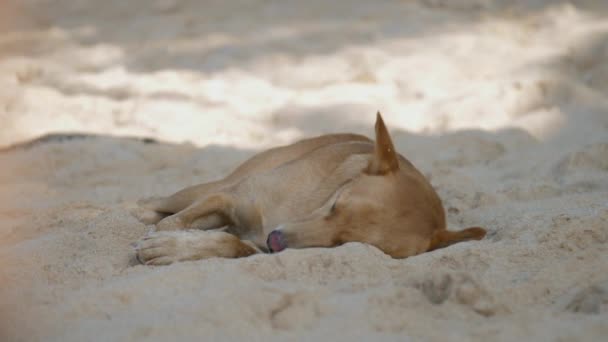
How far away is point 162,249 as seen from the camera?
2904mm

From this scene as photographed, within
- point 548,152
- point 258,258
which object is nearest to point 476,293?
point 258,258

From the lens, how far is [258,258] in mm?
2631

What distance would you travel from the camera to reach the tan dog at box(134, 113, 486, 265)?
295 cm

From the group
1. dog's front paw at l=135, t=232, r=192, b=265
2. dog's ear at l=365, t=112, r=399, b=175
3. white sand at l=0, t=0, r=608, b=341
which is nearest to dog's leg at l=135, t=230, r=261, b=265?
dog's front paw at l=135, t=232, r=192, b=265

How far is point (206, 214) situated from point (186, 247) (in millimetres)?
600

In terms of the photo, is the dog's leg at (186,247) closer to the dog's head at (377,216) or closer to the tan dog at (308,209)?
the tan dog at (308,209)

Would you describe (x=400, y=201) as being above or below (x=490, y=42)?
below

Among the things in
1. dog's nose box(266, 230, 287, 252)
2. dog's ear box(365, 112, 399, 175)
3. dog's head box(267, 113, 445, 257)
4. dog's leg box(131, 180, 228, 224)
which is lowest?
dog's leg box(131, 180, 228, 224)

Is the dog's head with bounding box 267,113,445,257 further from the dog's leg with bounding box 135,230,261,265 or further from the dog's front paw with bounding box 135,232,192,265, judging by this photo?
the dog's front paw with bounding box 135,232,192,265

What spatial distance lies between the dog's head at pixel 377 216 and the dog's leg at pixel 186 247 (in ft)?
0.64

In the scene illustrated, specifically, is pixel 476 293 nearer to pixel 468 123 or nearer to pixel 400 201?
pixel 400 201

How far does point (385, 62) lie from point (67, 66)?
2.81m

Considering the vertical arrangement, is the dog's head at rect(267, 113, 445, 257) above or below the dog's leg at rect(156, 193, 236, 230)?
above

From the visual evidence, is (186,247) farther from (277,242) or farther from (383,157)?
(383,157)
